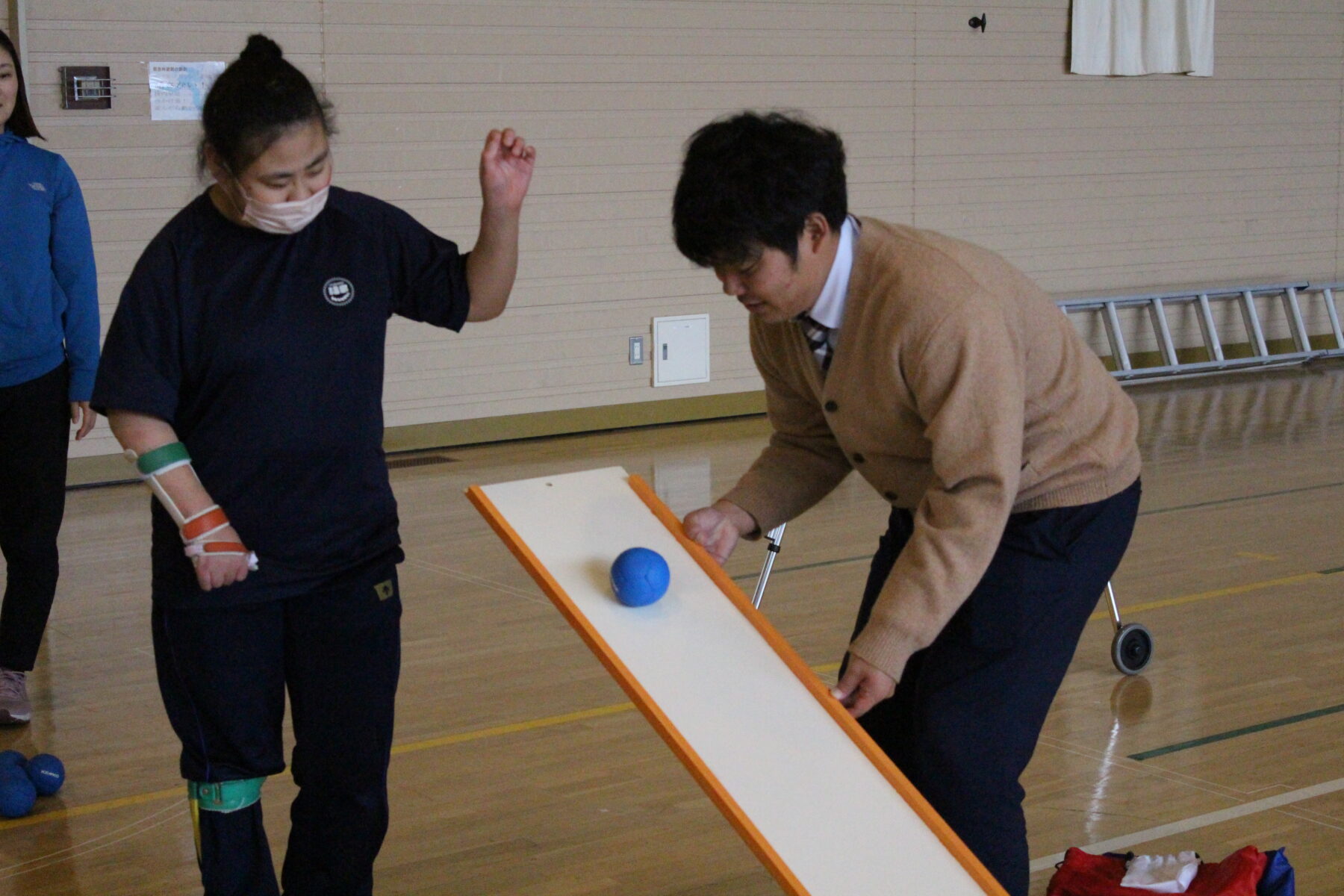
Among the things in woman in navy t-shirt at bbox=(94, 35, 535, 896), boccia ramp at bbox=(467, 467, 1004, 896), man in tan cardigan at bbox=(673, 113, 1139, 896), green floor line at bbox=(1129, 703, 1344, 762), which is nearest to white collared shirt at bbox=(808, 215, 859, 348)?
man in tan cardigan at bbox=(673, 113, 1139, 896)

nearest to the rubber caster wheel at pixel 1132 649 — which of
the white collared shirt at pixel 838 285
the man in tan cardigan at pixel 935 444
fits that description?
the man in tan cardigan at pixel 935 444

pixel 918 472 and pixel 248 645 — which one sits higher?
pixel 918 472

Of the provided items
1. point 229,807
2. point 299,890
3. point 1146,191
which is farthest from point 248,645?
point 1146,191

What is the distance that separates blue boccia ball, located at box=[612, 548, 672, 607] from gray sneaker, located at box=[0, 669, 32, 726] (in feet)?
6.87

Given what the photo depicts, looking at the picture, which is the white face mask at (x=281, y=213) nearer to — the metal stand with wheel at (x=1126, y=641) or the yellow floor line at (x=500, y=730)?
the yellow floor line at (x=500, y=730)

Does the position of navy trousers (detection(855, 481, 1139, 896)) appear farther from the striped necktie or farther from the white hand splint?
the white hand splint

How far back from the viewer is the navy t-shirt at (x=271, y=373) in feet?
6.06

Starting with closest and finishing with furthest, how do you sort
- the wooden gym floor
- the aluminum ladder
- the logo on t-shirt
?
the logo on t-shirt → the wooden gym floor → the aluminum ladder

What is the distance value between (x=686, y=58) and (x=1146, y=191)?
3.42 m

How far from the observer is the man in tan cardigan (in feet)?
5.56

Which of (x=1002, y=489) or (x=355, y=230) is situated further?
(x=355, y=230)

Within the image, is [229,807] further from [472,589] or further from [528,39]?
[528,39]

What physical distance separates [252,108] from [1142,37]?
8.08 m

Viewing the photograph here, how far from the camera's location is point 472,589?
450 cm
